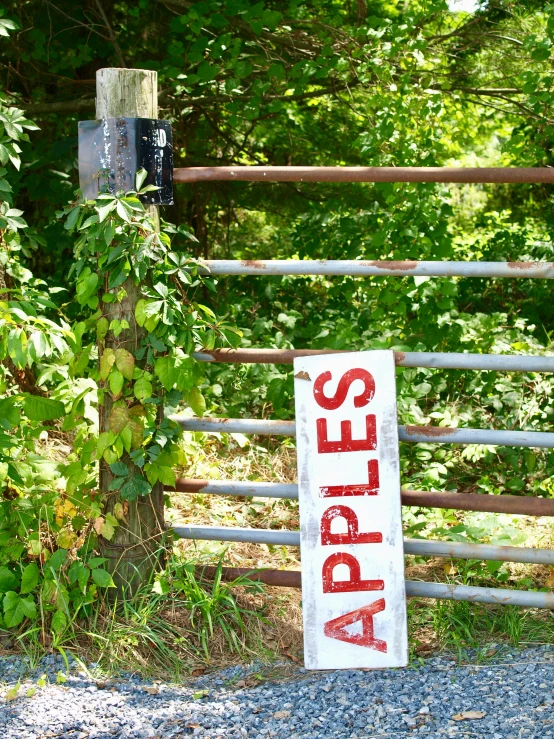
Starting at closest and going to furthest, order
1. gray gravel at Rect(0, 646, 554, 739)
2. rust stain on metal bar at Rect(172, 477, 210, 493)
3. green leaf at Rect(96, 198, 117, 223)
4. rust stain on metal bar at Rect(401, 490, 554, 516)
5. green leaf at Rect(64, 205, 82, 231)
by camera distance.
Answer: gray gravel at Rect(0, 646, 554, 739)
green leaf at Rect(96, 198, 117, 223)
green leaf at Rect(64, 205, 82, 231)
rust stain on metal bar at Rect(401, 490, 554, 516)
rust stain on metal bar at Rect(172, 477, 210, 493)

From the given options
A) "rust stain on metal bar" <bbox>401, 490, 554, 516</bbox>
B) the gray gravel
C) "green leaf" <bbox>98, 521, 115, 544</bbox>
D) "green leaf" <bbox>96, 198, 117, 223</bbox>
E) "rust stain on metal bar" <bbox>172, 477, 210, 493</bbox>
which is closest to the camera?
the gray gravel

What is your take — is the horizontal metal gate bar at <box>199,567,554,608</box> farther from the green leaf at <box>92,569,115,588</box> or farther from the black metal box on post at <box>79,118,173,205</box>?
the black metal box on post at <box>79,118,173,205</box>

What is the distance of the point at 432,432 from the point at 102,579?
4.36ft

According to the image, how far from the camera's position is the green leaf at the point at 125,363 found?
3078mm

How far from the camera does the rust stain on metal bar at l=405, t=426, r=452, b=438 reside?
121 inches

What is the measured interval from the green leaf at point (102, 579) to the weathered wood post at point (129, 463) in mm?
114

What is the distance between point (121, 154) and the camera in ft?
9.94

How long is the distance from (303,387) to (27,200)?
3.91 m

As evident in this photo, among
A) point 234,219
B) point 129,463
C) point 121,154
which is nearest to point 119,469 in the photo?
point 129,463

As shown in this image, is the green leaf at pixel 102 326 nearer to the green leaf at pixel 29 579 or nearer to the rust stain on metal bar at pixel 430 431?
the green leaf at pixel 29 579

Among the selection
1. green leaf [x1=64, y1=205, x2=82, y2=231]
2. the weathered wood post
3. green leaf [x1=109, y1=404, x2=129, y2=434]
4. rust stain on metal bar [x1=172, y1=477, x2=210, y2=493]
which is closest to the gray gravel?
the weathered wood post

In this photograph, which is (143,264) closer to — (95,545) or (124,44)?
(95,545)

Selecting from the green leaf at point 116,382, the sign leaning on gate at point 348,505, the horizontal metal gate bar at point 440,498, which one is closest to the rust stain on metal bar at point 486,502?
the horizontal metal gate bar at point 440,498

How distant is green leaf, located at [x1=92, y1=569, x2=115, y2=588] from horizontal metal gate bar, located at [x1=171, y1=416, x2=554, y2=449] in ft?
2.04
